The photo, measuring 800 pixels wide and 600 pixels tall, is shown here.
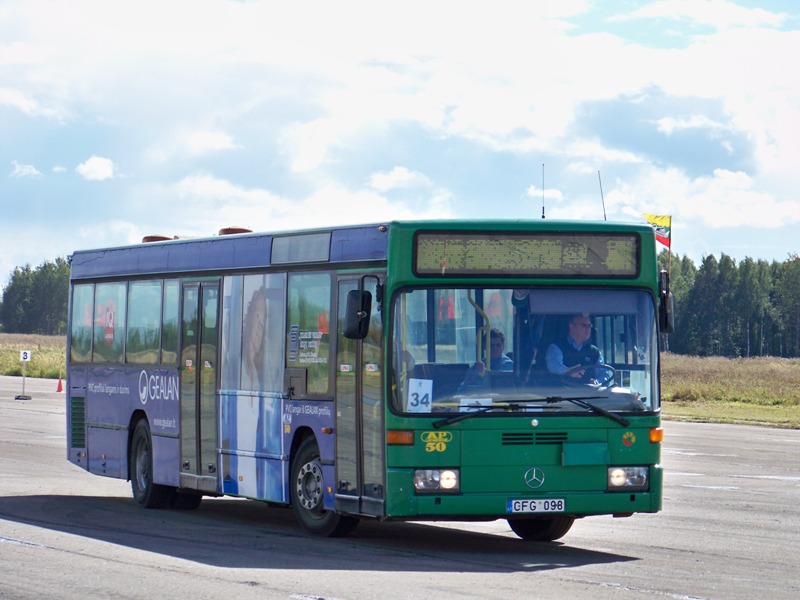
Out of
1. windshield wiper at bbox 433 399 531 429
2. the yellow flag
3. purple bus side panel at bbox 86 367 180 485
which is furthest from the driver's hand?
the yellow flag

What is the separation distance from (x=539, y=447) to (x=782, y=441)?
20870mm

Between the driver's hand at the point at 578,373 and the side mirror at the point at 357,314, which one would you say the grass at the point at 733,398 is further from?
the side mirror at the point at 357,314

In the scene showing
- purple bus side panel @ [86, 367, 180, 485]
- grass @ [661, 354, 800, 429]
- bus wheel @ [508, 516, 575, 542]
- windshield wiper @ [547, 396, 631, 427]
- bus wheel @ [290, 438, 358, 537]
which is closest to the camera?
windshield wiper @ [547, 396, 631, 427]

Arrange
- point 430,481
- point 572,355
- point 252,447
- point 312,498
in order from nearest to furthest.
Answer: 1. point 430,481
2. point 572,355
3. point 312,498
4. point 252,447

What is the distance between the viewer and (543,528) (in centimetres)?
1400

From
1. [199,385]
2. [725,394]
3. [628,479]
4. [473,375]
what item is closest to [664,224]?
[725,394]

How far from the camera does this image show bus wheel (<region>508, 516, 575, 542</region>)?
1382 cm

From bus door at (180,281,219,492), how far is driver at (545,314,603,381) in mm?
4474

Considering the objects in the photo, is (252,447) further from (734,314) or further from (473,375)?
(734,314)

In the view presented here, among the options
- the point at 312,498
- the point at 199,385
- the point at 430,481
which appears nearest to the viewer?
the point at 430,481

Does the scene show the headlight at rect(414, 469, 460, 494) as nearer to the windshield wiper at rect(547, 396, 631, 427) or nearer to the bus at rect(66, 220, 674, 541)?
the bus at rect(66, 220, 674, 541)

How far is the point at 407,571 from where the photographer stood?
11.3 meters

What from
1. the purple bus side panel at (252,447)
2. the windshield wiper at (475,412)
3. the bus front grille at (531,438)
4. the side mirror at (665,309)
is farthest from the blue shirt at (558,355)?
the purple bus side panel at (252,447)

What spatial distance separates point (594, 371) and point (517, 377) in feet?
2.12
